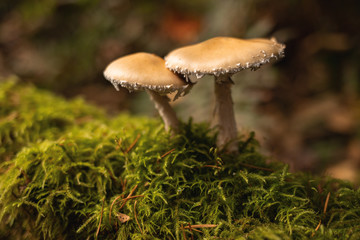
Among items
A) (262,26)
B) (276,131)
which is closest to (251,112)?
(276,131)

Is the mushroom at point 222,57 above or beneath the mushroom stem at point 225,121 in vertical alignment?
above

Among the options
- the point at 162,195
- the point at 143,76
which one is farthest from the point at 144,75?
the point at 162,195

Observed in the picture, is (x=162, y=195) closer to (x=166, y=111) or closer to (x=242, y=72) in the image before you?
(x=166, y=111)

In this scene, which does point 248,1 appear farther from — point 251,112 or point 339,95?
point 339,95

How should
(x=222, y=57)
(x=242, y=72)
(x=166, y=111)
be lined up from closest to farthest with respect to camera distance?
1. (x=222, y=57)
2. (x=166, y=111)
3. (x=242, y=72)

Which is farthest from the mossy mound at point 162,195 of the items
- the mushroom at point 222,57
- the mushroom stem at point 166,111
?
the mushroom at point 222,57

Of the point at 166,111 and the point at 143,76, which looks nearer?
the point at 143,76

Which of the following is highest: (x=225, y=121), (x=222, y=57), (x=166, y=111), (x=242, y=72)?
(x=242, y=72)

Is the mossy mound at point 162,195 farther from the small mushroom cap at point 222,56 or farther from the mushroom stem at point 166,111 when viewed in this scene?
the small mushroom cap at point 222,56
